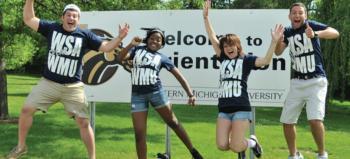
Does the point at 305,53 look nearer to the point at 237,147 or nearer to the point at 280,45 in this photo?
the point at 280,45

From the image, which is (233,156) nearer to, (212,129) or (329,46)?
(212,129)

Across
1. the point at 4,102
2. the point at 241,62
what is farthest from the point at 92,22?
the point at 4,102

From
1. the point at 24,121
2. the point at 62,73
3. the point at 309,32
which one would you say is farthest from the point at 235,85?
the point at 24,121

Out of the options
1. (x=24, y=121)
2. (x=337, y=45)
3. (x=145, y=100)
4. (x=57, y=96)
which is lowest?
(x=24, y=121)

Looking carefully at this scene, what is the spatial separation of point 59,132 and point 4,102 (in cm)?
431

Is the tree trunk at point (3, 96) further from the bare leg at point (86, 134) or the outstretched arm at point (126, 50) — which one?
the bare leg at point (86, 134)

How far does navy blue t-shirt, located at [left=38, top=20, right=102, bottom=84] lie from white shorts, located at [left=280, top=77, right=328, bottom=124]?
2.97 m

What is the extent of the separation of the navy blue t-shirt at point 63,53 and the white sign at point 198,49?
200 cm

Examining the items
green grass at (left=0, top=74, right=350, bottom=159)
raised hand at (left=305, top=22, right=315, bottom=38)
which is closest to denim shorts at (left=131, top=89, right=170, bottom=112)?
green grass at (left=0, top=74, right=350, bottom=159)

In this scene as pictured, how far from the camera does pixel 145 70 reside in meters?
7.50

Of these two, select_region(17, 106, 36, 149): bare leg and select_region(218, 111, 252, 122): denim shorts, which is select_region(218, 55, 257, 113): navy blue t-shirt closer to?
select_region(218, 111, 252, 122): denim shorts

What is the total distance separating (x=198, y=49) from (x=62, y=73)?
2.63 m

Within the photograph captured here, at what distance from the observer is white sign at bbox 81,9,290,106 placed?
8.47m

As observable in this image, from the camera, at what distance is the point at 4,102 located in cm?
1593
